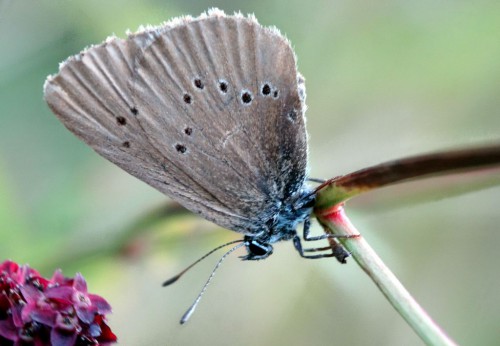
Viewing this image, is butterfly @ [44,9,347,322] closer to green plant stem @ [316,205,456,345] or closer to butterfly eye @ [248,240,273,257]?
butterfly eye @ [248,240,273,257]

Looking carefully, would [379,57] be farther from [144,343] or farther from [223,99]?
[144,343]

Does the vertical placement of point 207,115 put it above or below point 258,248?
above

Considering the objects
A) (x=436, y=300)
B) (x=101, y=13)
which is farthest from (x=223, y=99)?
(x=436, y=300)


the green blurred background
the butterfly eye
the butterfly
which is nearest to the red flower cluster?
the butterfly

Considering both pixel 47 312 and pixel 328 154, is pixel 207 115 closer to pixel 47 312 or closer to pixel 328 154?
pixel 47 312

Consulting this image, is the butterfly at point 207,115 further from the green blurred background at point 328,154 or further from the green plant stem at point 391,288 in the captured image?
the green blurred background at point 328,154

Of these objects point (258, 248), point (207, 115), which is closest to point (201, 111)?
point (207, 115)

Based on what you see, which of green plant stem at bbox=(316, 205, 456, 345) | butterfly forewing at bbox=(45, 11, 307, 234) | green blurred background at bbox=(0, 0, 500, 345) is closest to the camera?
green plant stem at bbox=(316, 205, 456, 345)
